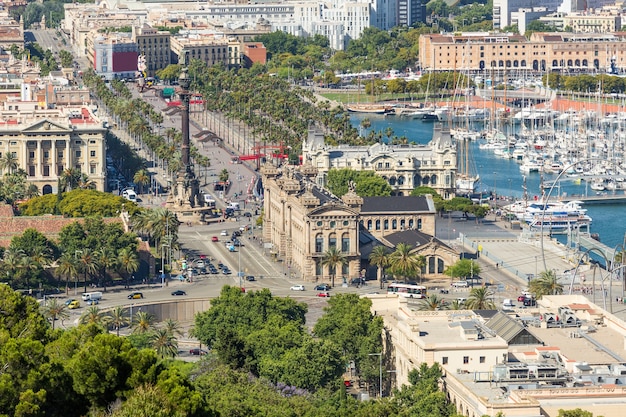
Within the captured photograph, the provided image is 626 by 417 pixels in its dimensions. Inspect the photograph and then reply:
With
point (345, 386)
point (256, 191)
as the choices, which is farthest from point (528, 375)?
point (256, 191)

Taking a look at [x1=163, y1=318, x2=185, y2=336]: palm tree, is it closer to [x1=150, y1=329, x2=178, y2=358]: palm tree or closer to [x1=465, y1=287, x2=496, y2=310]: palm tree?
[x1=150, y1=329, x2=178, y2=358]: palm tree

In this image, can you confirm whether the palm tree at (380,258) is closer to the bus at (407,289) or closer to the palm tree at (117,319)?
the bus at (407,289)

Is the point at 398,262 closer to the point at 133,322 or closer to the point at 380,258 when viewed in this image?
the point at 380,258

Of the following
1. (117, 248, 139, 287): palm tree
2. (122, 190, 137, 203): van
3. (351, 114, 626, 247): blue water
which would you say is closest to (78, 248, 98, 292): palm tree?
(117, 248, 139, 287): palm tree

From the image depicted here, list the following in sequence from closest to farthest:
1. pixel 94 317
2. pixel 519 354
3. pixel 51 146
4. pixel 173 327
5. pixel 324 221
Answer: pixel 519 354 < pixel 173 327 < pixel 94 317 < pixel 324 221 < pixel 51 146

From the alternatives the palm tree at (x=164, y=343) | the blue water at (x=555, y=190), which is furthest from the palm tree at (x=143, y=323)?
the blue water at (x=555, y=190)

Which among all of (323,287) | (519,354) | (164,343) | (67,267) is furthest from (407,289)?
(519,354)
